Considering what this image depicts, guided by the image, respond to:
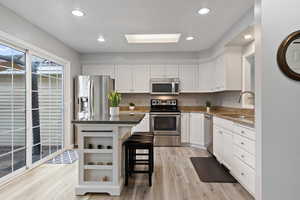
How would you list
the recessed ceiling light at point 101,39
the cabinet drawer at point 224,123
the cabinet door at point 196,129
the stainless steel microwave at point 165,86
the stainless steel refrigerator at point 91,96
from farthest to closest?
1. the stainless steel microwave at point 165,86
2. the cabinet door at point 196,129
3. the stainless steel refrigerator at point 91,96
4. the recessed ceiling light at point 101,39
5. the cabinet drawer at point 224,123

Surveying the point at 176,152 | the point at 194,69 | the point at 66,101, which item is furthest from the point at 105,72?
the point at 176,152

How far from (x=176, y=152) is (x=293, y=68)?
10.1 ft

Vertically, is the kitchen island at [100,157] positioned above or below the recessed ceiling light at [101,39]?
below

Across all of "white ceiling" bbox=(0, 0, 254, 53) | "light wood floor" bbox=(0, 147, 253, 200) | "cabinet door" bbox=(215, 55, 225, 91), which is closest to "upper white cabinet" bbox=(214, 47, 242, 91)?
"cabinet door" bbox=(215, 55, 225, 91)

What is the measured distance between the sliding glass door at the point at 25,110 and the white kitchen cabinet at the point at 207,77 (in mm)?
3511

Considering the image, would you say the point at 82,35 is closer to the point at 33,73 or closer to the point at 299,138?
the point at 33,73

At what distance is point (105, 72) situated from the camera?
16.3 feet

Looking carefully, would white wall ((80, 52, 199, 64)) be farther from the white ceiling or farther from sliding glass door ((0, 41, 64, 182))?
sliding glass door ((0, 41, 64, 182))

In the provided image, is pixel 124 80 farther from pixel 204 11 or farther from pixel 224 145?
pixel 224 145

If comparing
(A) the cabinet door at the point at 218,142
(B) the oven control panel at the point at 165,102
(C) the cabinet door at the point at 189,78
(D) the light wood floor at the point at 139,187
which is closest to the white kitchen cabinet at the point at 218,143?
(A) the cabinet door at the point at 218,142

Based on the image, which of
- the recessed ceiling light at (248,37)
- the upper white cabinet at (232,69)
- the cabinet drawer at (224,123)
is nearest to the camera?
the cabinet drawer at (224,123)

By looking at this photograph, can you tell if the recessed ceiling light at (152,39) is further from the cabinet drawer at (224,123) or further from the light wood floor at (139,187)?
the light wood floor at (139,187)

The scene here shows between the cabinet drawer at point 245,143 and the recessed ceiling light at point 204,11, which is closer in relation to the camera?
the cabinet drawer at point 245,143

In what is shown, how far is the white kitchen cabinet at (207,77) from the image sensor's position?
4.38 meters
